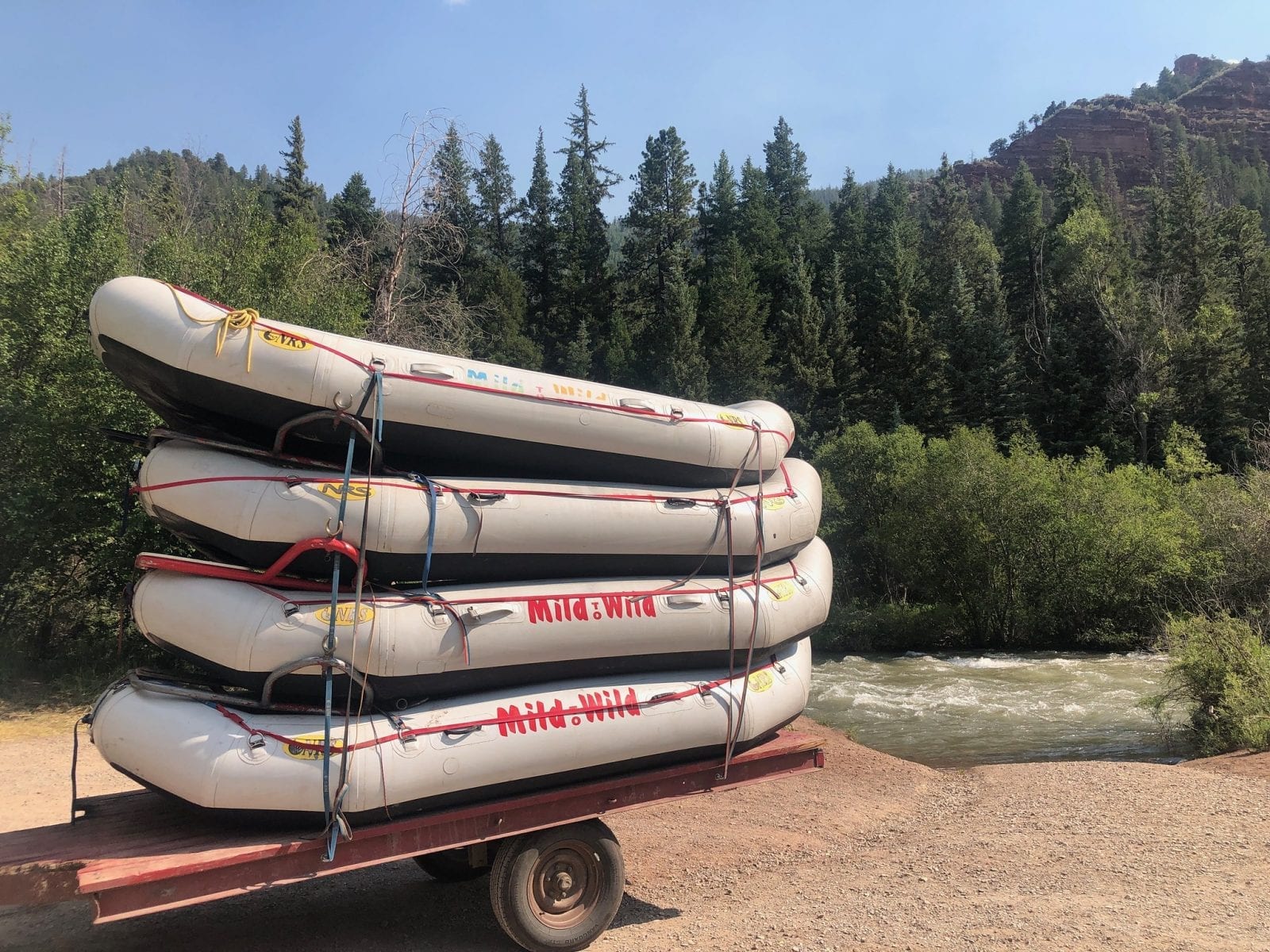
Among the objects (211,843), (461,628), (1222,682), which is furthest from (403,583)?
(1222,682)

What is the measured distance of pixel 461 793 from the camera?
4734mm

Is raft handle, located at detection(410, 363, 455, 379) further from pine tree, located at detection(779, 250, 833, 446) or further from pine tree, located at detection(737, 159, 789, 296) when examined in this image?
pine tree, located at detection(737, 159, 789, 296)

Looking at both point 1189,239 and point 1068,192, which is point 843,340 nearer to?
point 1189,239

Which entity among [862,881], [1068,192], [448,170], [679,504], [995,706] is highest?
[1068,192]

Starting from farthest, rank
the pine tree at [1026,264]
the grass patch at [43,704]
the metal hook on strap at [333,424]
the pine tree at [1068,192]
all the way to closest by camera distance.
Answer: the pine tree at [1068,192]
the pine tree at [1026,264]
the grass patch at [43,704]
the metal hook on strap at [333,424]

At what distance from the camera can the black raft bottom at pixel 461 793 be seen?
14.1ft

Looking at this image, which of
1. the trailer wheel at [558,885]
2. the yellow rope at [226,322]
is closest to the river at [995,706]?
the trailer wheel at [558,885]

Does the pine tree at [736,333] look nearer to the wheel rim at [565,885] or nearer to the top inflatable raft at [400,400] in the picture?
the top inflatable raft at [400,400]

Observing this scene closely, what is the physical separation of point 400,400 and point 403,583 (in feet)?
3.77

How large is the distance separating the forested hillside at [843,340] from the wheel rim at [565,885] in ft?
37.4

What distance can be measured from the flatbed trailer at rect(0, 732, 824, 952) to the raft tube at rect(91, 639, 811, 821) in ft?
0.43

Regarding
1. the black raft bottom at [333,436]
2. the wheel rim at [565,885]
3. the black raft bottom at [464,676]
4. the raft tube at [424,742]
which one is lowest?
the wheel rim at [565,885]

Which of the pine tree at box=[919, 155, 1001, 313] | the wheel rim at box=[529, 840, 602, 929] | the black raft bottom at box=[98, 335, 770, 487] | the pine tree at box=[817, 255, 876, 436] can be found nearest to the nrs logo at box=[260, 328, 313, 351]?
the black raft bottom at box=[98, 335, 770, 487]

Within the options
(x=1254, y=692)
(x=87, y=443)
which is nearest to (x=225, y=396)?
(x=87, y=443)
